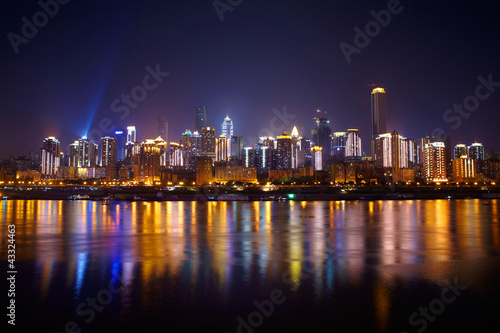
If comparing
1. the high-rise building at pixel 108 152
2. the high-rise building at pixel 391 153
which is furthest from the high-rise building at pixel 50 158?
the high-rise building at pixel 391 153

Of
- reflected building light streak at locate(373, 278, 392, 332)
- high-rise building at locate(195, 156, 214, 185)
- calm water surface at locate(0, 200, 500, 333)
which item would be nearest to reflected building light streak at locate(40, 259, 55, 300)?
calm water surface at locate(0, 200, 500, 333)

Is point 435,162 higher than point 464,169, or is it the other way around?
point 435,162

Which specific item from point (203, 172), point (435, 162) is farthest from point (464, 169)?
point (203, 172)

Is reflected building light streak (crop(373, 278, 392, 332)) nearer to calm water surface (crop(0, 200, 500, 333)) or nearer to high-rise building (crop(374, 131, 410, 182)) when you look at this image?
calm water surface (crop(0, 200, 500, 333))

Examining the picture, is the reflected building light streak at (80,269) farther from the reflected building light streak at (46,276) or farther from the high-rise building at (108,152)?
the high-rise building at (108,152)

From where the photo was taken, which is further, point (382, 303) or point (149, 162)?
point (149, 162)

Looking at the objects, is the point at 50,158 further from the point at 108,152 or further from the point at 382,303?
the point at 382,303
